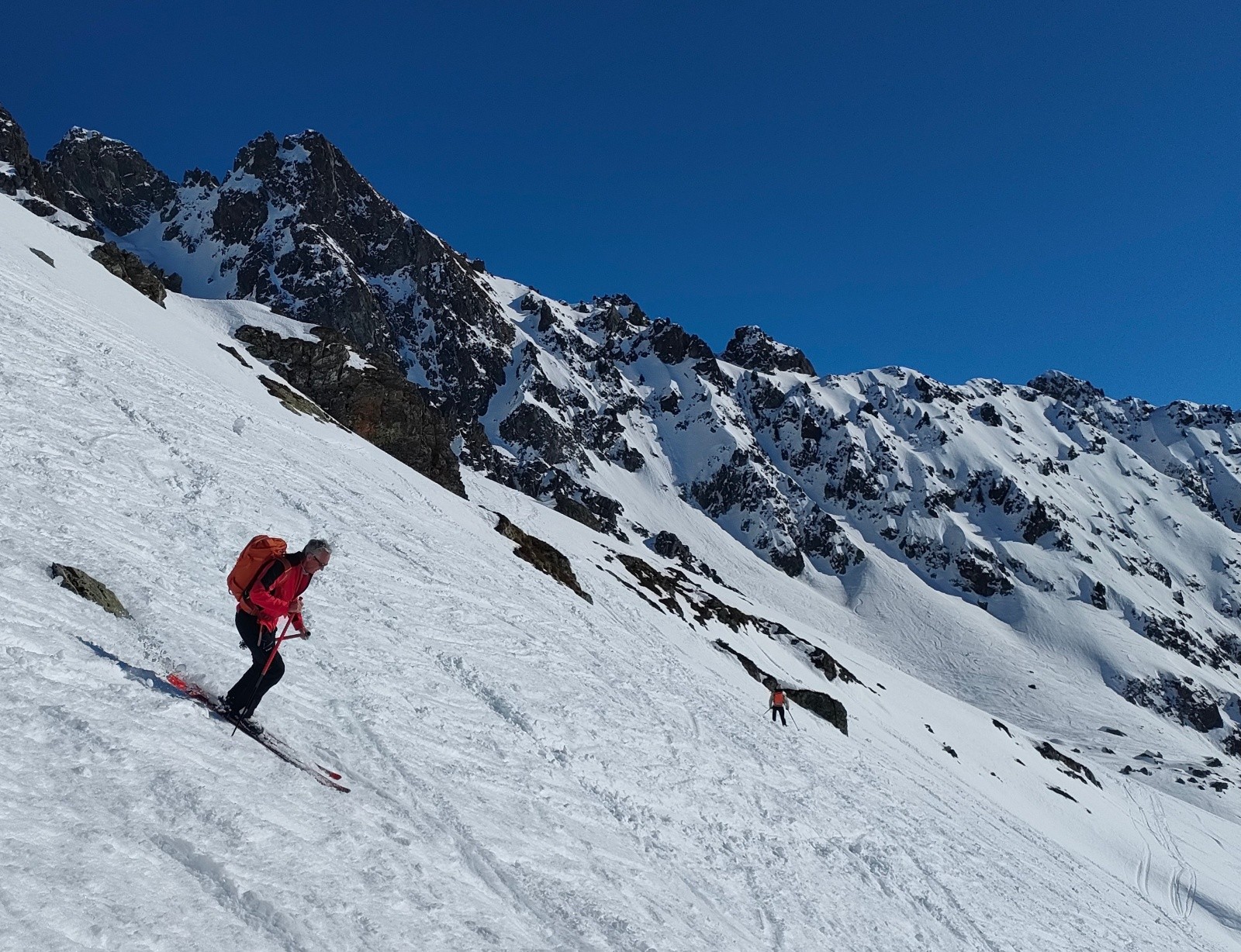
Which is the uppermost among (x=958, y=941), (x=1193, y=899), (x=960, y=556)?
(x=960, y=556)

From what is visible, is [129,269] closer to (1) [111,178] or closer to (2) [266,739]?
(2) [266,739]

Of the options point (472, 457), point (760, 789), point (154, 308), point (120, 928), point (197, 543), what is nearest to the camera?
point (120, 928)

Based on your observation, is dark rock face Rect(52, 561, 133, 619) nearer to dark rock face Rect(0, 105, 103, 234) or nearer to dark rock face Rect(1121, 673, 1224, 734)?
dark rock face Rect(0, 105, 103, 234)

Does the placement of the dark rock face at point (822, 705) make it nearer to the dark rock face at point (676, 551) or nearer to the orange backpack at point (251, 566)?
the orange backpack at point (251, 566)

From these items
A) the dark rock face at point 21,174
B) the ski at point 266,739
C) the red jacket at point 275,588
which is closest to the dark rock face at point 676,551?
the dark rock face at point 21,174

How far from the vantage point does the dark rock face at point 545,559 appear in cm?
2908

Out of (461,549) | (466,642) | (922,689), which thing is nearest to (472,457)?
(922,689)

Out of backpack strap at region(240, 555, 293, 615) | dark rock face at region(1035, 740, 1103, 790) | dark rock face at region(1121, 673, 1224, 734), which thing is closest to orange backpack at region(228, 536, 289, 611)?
backpack strap at region(240, 555, 293, 615)

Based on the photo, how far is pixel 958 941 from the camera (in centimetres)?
1124

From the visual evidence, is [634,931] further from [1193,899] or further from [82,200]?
[82,200]

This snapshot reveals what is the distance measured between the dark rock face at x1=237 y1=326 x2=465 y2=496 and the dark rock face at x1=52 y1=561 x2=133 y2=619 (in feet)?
175

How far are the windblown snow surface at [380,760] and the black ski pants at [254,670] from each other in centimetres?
45

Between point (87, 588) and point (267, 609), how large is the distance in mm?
3084

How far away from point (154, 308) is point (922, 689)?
58.1 metres
